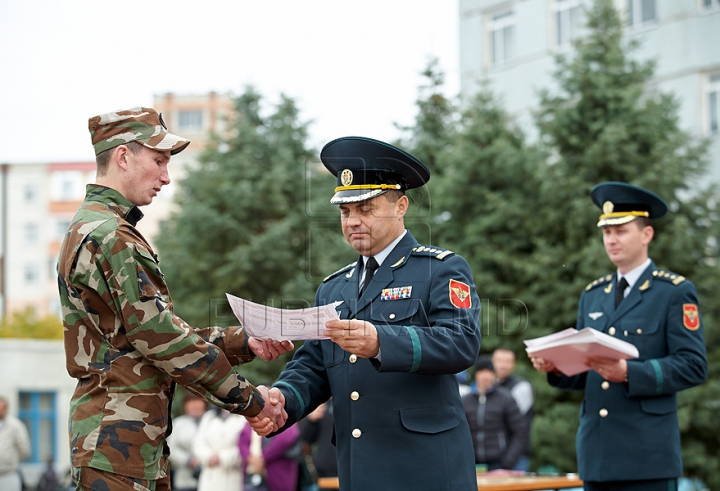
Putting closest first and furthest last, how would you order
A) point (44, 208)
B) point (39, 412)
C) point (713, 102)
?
point (713, 102) < point (39, 412) < point (44, 208)

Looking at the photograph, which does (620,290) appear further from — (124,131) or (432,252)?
(124,131)

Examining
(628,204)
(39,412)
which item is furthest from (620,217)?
(39,412)

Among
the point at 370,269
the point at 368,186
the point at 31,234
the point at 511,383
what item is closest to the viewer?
the point at 368,186

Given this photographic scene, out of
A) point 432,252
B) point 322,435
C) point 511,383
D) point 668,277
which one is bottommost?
point 322,435

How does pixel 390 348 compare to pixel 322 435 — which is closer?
pixel 390 348

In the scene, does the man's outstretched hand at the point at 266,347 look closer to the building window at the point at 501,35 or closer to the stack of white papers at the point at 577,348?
the stack of white papers at the point at 577,348

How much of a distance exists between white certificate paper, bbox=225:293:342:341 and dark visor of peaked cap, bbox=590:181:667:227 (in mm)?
2432

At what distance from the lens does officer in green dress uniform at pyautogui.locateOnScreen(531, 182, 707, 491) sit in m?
4.70

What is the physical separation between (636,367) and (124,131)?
9.47 feet

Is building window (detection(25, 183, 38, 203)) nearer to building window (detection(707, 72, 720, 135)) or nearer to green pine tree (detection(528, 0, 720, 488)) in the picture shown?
building window (detection(707, 72, 720, 135))

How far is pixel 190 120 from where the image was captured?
186 ft

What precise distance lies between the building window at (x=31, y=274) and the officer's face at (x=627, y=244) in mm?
58570

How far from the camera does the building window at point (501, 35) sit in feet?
72.6

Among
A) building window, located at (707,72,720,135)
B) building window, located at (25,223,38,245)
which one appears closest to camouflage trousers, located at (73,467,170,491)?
building window, located at (707,72,720,135)
